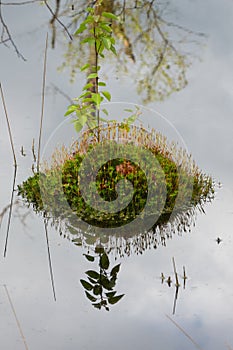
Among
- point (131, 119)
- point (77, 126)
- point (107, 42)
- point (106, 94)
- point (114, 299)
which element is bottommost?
Result: point (114, 299)

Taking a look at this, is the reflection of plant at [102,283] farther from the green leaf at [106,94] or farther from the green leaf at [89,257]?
the green leaf at [106,94]

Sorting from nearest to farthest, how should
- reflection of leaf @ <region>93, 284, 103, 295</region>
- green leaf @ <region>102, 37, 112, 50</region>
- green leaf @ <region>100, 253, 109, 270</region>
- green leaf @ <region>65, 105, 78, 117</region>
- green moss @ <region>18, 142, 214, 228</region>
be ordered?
reflection of leaf @ <region>93, 284, 103, 295</region> → green leaf @ <region>100, 253, 109, 270</region> → green moss @ <region>18, 142, 214, 228</region> → green leaf @ <region>102, 37, 112, 50</region> → green leaf @ <region>65, 105, 78, 117</region>

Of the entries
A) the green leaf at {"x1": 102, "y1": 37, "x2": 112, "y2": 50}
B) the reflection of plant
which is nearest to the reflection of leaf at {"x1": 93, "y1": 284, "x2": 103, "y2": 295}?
the reflection of plant

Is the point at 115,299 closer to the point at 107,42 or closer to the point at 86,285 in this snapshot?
the point at 86,285

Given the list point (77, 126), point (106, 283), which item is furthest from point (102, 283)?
point (77, 126)

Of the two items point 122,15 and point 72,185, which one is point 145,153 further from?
point 122,15

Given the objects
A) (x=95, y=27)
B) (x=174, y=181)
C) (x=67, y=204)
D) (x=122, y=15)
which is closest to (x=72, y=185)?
(x=67, y=204)

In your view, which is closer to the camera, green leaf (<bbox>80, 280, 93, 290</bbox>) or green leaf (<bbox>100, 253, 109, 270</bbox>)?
green leaf (<bbox>80, 280, 93, 290</bbox>)

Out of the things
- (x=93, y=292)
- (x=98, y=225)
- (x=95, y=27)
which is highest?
(x=95, y=27)

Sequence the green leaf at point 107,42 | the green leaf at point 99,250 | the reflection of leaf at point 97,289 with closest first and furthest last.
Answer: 1. the reflection of leaf at point 97,289
2. the green leaf at point 99,250
3. the green leaf at point 107,42

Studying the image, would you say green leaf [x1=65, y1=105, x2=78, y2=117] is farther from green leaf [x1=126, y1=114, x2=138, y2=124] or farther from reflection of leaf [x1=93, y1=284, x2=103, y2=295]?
reflection of leaf [x1=93, y1=284, x2=103, y2=295]

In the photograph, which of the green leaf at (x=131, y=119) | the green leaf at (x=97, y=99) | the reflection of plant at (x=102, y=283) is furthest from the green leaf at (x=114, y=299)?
the green leaf at (x=131, y=119)
